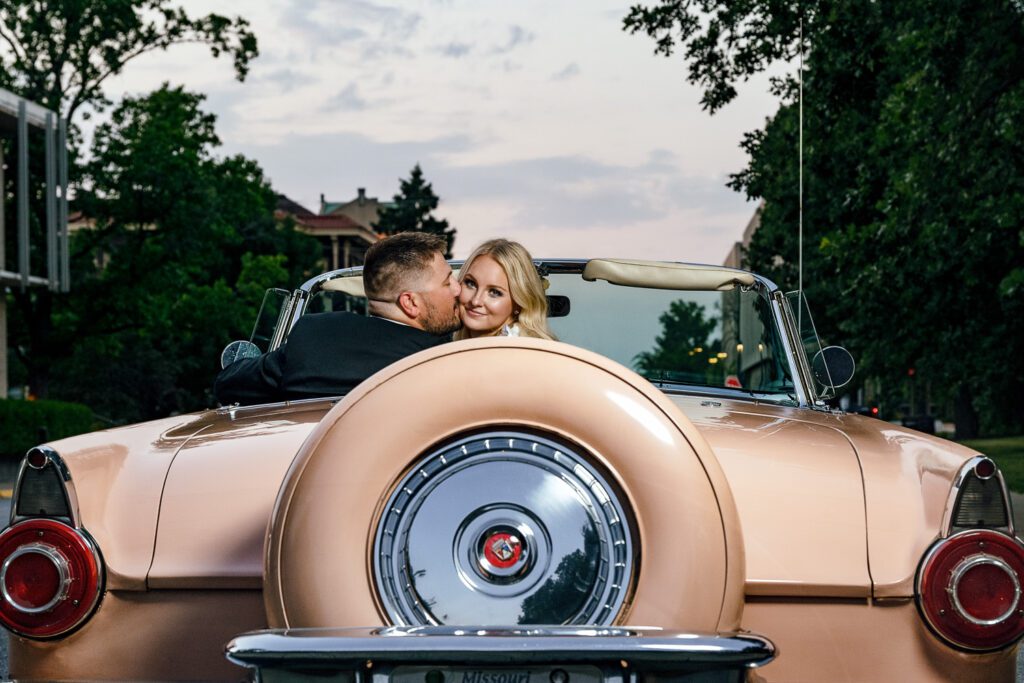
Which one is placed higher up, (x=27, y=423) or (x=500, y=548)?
(x=500, y=548)

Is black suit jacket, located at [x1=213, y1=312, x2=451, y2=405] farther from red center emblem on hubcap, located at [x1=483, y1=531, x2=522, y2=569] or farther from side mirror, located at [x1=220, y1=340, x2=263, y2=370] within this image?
red center emblem on hubcap, located at [x1=483, y1=531, x2=522, y2=569]

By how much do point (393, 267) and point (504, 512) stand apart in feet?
5.10

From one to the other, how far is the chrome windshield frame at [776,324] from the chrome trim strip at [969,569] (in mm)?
1606

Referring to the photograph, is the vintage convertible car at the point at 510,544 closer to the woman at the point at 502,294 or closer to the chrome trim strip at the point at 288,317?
the woman at the point at 502,294

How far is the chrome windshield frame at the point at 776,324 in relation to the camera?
4379mm

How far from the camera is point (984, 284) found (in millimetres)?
25609

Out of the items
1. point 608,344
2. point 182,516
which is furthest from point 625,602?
point 608,344

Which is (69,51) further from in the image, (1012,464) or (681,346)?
(681,346)

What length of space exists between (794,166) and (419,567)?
92.3 feet

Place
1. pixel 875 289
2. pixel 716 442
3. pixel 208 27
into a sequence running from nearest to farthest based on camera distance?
pixel 716 442
pixel 875 289
pixel 208 27

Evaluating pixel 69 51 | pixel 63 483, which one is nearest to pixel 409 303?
pixel 63 483

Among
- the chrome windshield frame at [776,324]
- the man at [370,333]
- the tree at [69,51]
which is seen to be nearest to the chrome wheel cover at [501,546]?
the man at [370,333]

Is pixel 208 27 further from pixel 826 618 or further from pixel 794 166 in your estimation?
pixel 826 618

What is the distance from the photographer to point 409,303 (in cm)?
381
